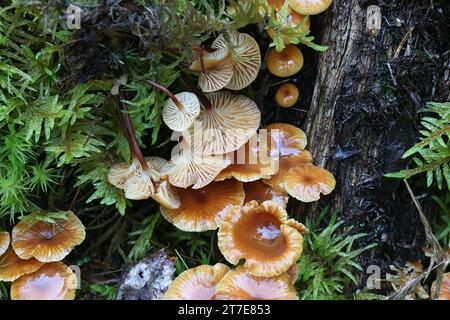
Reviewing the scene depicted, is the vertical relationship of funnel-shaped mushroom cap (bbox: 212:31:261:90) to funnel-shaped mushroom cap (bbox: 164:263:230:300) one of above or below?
above

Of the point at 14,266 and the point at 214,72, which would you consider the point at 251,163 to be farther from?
the point at 14,266

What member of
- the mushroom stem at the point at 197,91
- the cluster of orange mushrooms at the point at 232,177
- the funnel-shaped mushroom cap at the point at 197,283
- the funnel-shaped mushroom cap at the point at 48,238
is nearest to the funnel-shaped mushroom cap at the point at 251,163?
the cluster of orange mushrooms at the point at 232,177

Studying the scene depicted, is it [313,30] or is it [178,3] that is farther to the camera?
[313,30]

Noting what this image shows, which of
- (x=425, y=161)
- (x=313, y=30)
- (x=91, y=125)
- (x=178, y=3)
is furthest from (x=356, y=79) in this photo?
(x=91, y=125)

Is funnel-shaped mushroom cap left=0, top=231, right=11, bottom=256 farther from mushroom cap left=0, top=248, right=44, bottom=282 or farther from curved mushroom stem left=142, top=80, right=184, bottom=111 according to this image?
curved mushroom stem left=142, top=80, right=184, bottom=111

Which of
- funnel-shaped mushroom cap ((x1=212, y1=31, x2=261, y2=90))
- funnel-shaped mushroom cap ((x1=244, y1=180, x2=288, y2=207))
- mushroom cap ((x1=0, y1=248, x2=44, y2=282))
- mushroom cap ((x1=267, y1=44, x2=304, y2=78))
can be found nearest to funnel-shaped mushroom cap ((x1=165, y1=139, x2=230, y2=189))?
funnel-shaped mushroom cap ((x1=244, y1=180, x2=288, y2=207))
